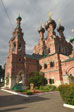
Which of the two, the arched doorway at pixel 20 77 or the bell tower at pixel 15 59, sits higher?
the bell tower at pixel 15 59

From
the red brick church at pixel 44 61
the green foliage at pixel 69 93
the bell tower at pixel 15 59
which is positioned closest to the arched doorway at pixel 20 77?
the red brick church at pixel 44 61

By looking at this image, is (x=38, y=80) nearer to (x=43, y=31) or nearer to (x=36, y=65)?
(x=36, y=65)

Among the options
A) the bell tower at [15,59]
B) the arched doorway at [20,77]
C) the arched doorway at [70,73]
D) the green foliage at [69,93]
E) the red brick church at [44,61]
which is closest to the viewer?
the green foliage at [69,93]

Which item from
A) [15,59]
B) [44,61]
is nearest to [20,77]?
[15,59]

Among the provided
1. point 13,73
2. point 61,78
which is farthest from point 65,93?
point 13,73

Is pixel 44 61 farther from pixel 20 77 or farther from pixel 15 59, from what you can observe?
pixel 20 77

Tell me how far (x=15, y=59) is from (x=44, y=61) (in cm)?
878

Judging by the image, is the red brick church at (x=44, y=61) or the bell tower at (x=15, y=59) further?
the bell tower at (x=15, y=59)

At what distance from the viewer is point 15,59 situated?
27.7m

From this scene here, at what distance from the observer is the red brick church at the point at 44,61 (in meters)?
23.1

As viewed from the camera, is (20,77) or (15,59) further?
(20,77)

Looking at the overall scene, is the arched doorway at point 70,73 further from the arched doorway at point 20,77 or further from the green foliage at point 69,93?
the green foliage at point 69,93

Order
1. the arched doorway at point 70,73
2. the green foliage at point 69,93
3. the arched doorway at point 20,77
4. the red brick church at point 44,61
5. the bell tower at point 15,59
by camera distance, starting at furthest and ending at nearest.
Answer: the arched doorway at point 20,77 → the bell tower at point 15,59 → the red brick church at point 44,61 → the arched doorway at point 70,73 → the green foliage at point 69,93

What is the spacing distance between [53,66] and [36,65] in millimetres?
6663
